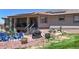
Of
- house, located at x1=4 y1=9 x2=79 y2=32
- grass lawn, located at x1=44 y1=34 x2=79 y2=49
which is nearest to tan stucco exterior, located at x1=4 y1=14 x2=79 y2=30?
house, located at x1=4 y1=9 x2=79 y2=32

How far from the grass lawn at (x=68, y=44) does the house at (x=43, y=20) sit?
0.19 meters

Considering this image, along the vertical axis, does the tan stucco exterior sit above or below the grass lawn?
above

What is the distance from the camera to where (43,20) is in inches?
759

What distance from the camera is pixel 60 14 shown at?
19.2m

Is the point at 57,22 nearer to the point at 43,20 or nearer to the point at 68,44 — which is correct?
the point at 43,20

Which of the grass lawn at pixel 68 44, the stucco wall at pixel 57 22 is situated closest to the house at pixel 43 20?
the stucco wall at pixel 57 22

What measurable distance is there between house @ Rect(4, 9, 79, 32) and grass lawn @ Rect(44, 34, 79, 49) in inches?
7.7

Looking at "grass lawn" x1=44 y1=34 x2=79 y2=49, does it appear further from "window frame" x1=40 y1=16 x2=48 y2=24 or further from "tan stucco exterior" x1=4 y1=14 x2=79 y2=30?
"window frame" x1=40 y1=16 x2=48 y2=24

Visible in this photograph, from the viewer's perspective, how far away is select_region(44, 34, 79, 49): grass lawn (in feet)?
63.1

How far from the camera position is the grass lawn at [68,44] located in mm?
19219
